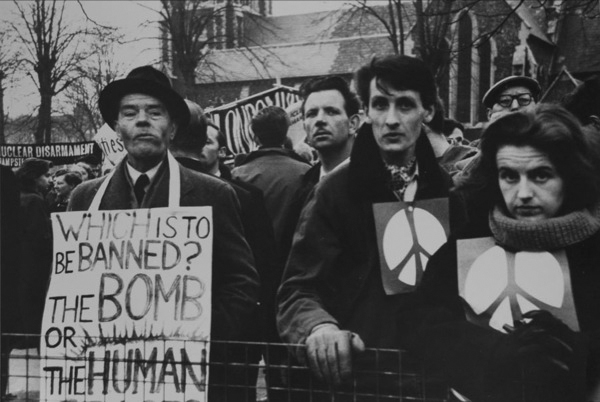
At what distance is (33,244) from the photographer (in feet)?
13.0

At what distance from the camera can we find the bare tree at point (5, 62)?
4.21 m

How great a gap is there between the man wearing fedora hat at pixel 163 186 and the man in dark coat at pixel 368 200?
0.52 metres

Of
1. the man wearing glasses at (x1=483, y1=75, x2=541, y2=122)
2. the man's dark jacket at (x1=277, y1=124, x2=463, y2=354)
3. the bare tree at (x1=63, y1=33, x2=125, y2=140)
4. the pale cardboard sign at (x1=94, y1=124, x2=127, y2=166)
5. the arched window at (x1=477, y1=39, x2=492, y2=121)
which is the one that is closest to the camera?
the man's dark jacket at (x1=277, y1=124, x2=463, y2=354)

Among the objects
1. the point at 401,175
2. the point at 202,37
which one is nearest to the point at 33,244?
the point at 202,37

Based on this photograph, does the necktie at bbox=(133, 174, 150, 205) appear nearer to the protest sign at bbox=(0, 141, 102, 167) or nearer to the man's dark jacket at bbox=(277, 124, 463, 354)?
the protest sign at bbox=(0, 141, 102, 167)

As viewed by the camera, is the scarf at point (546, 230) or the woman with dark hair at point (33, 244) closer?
the scarf at point (546, 230)

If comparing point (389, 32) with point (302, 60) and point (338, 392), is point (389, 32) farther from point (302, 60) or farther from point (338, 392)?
point (338, 392)

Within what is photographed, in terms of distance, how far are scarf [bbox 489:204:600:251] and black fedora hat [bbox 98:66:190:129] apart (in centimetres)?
160

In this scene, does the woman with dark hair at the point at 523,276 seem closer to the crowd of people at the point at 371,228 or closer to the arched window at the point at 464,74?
the crowd of people at the point at 371,228

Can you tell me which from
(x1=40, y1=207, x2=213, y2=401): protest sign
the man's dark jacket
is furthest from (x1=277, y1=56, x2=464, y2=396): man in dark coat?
(x1=40, y1=207, x2=213, y2=401): protest sign

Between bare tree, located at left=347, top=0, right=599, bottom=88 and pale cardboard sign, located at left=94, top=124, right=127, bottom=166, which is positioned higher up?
bare tree, located at left=347, top=0, right=599, bottom=88

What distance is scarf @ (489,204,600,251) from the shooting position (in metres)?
2.59

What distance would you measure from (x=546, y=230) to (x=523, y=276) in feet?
0.68

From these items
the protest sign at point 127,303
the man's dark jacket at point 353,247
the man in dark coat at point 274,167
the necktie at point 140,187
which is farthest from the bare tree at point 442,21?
the necktie at point 140,187
